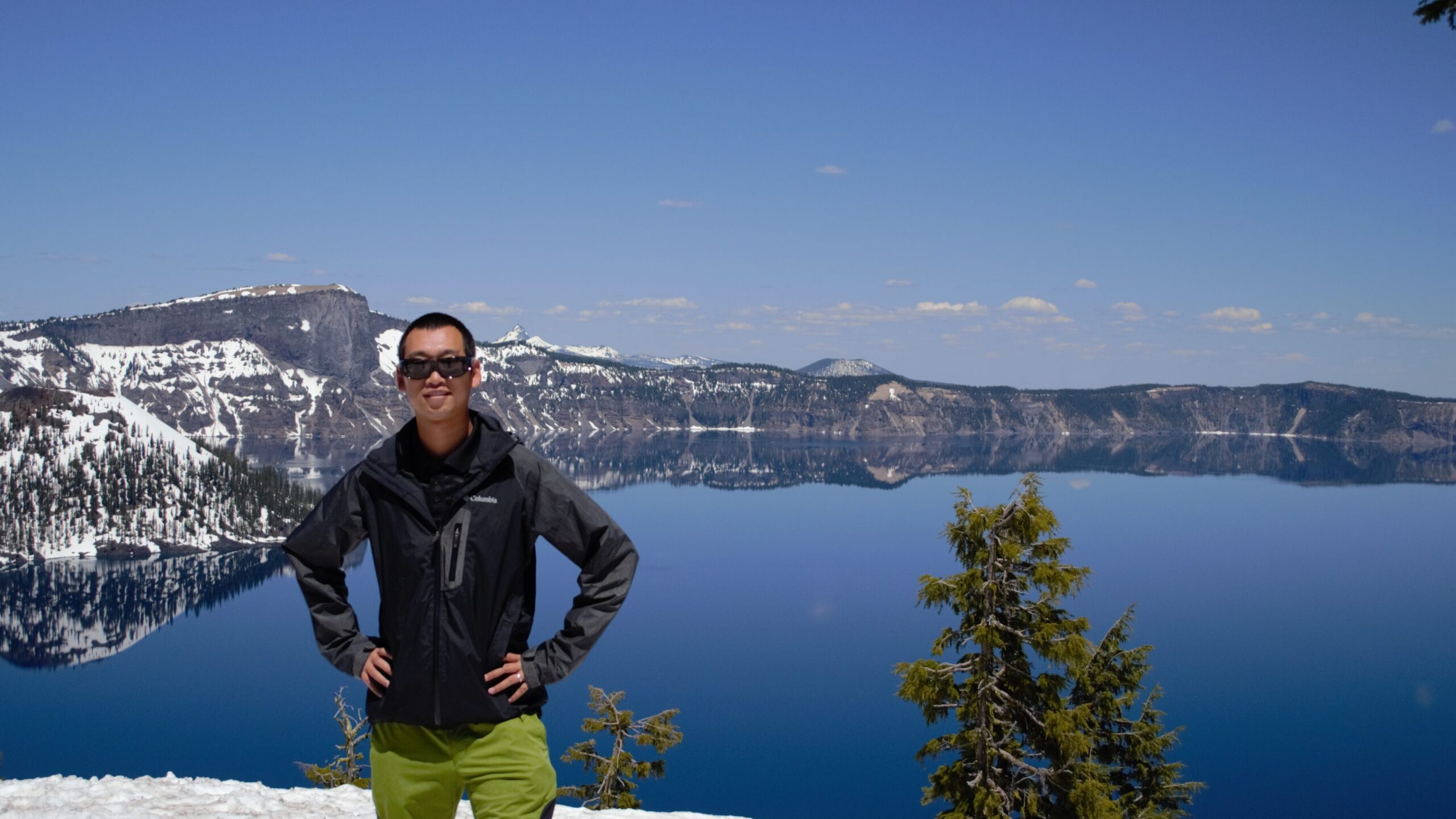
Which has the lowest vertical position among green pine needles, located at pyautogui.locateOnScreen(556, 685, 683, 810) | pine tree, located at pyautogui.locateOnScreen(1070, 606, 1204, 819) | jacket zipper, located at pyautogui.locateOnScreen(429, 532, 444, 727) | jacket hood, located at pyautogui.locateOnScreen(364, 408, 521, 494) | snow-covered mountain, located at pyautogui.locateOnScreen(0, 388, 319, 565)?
snow-covered mountain, located at pyautogui.locateOnScreen(0, 388, 319, 565)

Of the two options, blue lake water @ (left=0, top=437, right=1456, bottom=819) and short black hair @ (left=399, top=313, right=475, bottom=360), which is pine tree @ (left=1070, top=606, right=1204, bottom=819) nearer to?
short black hair @ (left=399, top=313, right=475, bottom=360)

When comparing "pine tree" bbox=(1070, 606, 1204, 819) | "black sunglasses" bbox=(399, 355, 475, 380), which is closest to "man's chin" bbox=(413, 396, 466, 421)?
"black sunglasses" bbox=(399, 355, 475, 380)

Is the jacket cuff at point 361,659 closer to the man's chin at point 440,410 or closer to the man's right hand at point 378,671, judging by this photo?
the man's right hand at point 378,671

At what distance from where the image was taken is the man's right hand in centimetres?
476

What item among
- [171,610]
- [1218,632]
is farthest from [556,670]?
[171,610]

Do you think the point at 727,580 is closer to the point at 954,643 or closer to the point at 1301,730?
the point at 1301,730

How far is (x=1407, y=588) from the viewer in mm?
112438

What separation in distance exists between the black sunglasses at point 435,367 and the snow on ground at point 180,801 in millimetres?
6695

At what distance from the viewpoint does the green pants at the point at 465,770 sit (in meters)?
4.73

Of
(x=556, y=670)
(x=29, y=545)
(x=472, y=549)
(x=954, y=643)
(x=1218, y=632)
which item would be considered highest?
(x=472, y=549)

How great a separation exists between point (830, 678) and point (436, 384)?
7331 cm

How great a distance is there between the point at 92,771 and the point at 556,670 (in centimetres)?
6780

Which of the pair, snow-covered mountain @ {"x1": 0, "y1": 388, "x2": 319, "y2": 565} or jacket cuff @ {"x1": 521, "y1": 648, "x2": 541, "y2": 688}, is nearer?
Result: jacket cuff @ {"x1": 521, "y1": 648, "x2": 541, "y2": 688}

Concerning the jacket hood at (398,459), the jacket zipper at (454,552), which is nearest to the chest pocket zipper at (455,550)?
the jacket zipper at (454,552)
